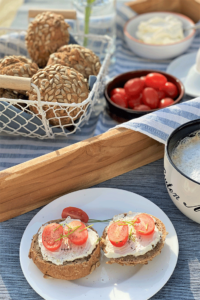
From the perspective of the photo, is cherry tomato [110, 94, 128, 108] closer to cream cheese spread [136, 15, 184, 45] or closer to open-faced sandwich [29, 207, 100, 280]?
cream cheese spread [136, 15, 184, 45]

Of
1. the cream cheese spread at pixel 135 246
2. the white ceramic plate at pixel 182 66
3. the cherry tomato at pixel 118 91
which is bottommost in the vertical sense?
the cream cheese spread at pixel 135 246

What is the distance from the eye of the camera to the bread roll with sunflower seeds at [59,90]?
0.95 m

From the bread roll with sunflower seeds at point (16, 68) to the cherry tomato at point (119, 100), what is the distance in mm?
280

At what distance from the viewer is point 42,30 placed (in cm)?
114

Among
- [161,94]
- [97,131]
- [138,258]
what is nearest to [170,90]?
[161,94]

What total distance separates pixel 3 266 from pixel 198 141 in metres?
0.59

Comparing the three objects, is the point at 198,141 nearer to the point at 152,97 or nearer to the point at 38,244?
the point at 152,97

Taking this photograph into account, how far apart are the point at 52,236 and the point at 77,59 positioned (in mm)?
598

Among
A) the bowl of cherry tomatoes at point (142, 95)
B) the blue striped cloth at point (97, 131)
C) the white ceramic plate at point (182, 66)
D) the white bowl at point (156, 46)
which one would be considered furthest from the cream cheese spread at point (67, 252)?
the white bowl at point (156, 46)

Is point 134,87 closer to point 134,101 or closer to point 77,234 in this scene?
point 134,101

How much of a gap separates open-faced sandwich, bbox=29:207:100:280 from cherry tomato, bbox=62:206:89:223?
60 millimetres

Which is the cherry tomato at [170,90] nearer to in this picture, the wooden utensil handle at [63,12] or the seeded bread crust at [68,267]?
the wooden utensil handle at [63,12]

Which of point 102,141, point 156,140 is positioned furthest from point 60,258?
point 156,140

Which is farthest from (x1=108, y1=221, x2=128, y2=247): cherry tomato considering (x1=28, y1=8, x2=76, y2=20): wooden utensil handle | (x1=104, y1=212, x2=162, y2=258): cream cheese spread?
(x1=28, y1=8, x2=76, y2=20): wooden utensil handle
